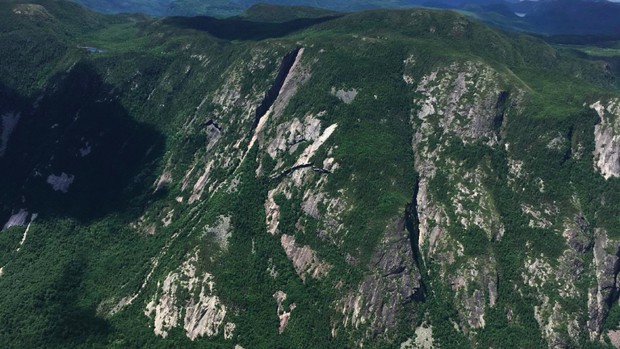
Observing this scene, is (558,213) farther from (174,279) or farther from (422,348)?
(174,279)

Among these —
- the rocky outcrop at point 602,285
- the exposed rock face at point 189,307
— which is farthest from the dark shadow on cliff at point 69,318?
the rocky outcrop at point 602,285

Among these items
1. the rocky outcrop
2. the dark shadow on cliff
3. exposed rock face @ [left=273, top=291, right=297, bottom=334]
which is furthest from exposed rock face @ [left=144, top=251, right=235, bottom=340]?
the rocky outcrop

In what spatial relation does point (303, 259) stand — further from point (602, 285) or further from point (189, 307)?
point (602, 285)

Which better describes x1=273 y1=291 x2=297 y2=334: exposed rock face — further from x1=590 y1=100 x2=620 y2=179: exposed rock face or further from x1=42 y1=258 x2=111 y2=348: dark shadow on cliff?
x1=590 y1=100 x2=620 y2=179: exposed rock face

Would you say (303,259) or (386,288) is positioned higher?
(386,288)

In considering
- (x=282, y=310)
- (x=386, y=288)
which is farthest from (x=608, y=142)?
(x=282, y=310)

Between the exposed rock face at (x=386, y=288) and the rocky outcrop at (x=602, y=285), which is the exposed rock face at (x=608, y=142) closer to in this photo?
the rocky outcrop at (x=602, y=285)
